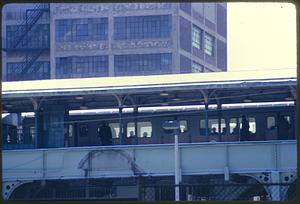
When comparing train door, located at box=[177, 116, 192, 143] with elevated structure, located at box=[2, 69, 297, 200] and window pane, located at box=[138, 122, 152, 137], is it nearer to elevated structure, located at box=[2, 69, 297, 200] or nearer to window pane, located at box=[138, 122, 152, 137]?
A: elevated structure, located at box=[2, 69, 297, 200]

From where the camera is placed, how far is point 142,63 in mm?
74250

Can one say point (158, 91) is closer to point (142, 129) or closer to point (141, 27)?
point (142, 129)

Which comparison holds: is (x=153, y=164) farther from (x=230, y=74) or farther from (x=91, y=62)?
(x=91, y=62)

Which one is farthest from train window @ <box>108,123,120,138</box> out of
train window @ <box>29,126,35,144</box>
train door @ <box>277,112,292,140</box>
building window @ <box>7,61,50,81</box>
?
building window @ <box>7,61,50,81</box>

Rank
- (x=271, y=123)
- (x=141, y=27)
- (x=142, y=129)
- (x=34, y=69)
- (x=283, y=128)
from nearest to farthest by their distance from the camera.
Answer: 1. (x=283, y=128)
2. (x=271, y=123)
3. (x=142, y=129)
4. (x=141, y=27)
5. (x=34, y=69)

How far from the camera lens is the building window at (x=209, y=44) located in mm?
77562

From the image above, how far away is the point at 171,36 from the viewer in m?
72.6

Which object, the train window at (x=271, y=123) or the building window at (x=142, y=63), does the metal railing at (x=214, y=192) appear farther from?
the building window at (x=142, y=63)

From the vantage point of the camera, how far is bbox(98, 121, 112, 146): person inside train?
2678 cm

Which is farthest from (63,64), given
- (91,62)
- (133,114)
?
(133,114)

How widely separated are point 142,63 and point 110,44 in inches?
148

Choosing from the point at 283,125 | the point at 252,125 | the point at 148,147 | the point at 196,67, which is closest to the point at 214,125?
the point at 252,125

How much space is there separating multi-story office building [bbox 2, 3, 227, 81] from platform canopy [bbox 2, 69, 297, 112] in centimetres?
4219

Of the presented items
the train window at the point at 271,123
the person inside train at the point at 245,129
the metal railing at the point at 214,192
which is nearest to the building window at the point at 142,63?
the train window at the point at 271,123
